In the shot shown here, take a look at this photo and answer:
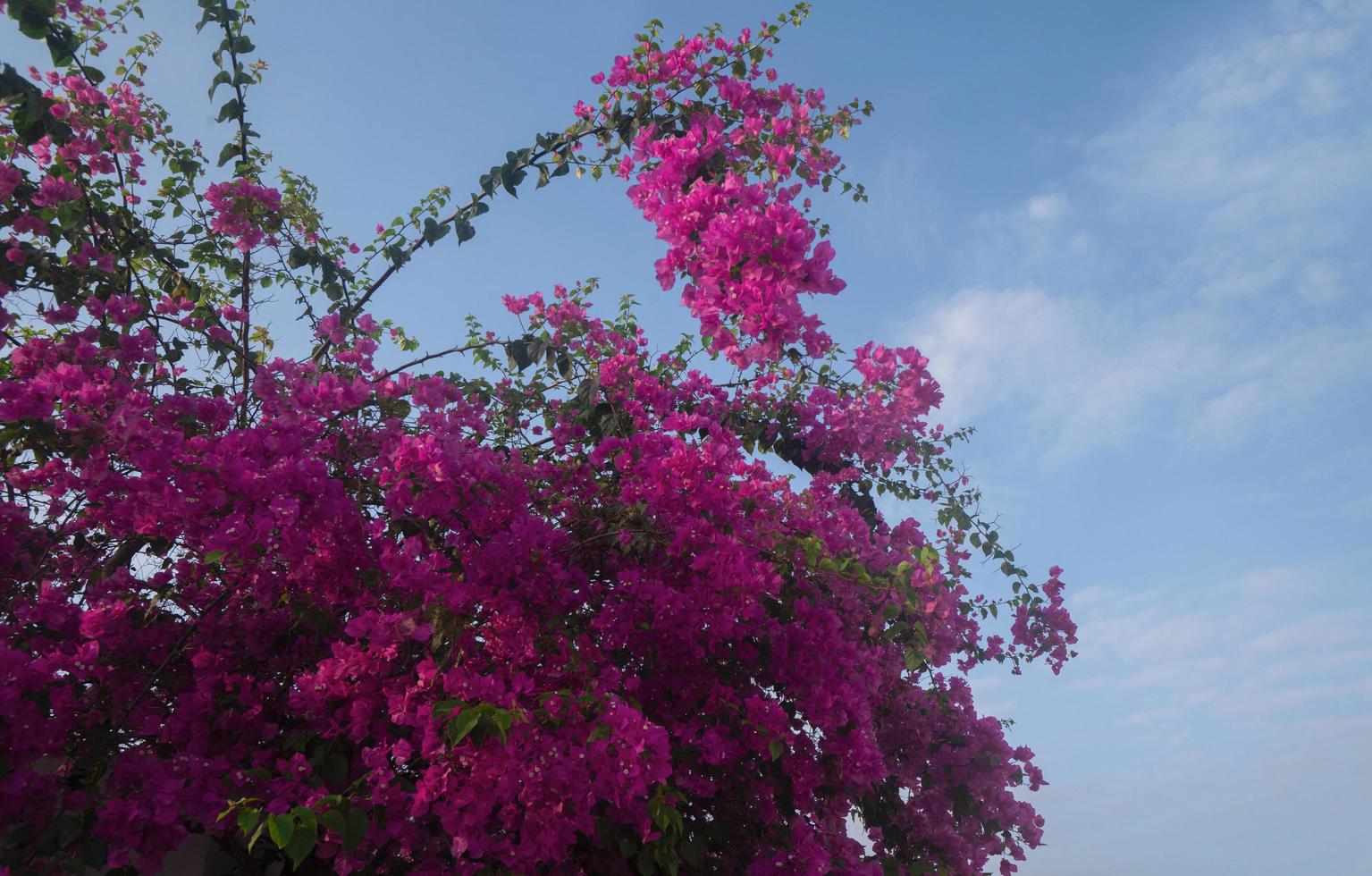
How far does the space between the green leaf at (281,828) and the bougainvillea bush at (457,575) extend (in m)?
0.04

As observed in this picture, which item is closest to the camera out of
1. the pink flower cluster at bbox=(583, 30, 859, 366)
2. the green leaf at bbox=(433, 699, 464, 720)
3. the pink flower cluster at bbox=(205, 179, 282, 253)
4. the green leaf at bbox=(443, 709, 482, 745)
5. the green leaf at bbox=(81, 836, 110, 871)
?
the green leaf at bbox=(443, 709, 482, 745)

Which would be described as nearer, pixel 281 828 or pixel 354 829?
pixel 281 828

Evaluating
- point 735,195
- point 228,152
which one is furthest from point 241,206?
point 735,195

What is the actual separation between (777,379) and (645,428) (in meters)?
1.55

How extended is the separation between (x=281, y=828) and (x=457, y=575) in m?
1.22

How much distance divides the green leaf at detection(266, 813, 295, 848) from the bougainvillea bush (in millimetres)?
37

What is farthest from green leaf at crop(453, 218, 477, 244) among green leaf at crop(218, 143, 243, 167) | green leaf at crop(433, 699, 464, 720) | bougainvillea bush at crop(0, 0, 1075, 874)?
green leaf at crop(433, 699, 464, 720)

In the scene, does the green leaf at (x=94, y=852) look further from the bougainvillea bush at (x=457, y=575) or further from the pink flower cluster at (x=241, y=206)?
the pink flower cluster at (x=241, y=206)

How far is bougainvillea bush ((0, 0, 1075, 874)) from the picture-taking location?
3334 millimetres

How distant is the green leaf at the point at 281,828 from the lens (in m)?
2.59

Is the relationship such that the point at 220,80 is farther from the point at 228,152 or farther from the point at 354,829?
the point at 354,829

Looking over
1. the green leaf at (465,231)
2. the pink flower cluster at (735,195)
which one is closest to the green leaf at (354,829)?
the pink flower cluster at (735,195)

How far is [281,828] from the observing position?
2611mm

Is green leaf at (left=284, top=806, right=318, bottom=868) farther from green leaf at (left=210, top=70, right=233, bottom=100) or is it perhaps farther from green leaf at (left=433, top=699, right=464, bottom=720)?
green leaf at (left=210, top=70, right=233, bottom=100)
